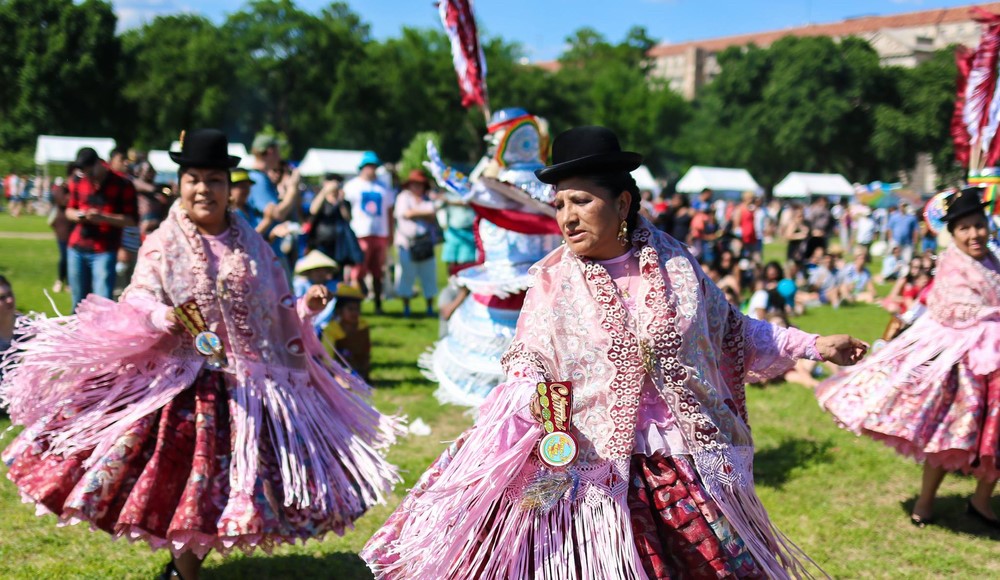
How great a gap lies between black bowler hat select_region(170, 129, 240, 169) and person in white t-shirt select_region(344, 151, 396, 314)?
295 inches

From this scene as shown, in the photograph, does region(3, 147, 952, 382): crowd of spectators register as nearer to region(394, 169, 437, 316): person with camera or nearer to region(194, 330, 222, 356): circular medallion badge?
region(394, 169, 437, 316): person with camera

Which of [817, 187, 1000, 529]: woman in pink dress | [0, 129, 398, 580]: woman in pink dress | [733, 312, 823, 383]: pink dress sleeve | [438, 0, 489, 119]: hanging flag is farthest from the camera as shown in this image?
[438, 0, 489, 119]: hanging flag

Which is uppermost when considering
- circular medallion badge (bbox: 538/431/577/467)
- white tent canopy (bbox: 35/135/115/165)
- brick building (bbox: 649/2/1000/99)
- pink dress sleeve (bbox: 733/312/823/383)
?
brick building (bbox: 649/2/1000/99)

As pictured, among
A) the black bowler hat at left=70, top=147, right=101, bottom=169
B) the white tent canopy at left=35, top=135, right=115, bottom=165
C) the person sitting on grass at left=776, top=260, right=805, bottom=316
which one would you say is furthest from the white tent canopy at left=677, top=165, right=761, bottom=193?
the black bowler hat at left=70, top=147, right=101, bottom=169

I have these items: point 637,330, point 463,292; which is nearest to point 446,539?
point 637,330

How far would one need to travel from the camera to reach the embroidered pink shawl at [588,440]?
298 cm

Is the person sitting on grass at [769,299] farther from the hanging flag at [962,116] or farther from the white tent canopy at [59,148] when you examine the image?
the white tent canopy at [59,148]

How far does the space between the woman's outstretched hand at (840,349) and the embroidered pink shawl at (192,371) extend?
212 cm

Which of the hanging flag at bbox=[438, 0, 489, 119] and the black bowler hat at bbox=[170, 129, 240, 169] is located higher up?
the hanging flag at bbox=[438, 0, 489, 119]

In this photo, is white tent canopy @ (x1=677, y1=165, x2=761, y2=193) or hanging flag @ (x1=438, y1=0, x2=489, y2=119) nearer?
hanging flag @ (x1=438, y1=0, x2=489, y2=119)

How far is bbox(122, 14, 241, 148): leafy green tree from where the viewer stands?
60.6 m

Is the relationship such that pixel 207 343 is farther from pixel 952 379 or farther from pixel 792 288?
pixel 792 288

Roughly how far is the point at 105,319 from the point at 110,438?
0.57 metres

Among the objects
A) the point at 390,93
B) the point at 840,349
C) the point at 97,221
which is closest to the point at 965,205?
the point at 840,349
